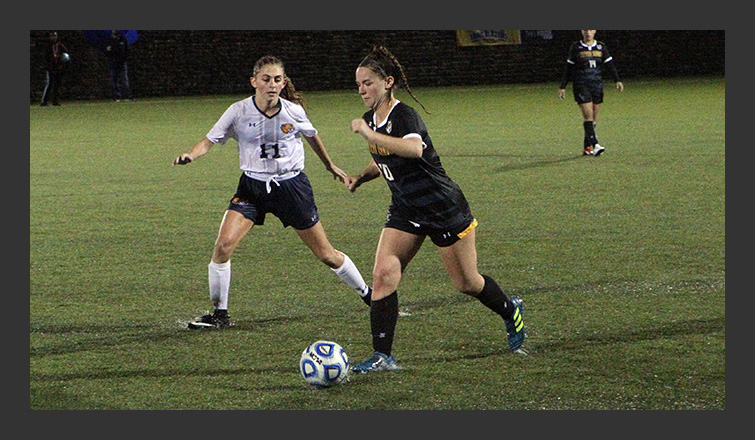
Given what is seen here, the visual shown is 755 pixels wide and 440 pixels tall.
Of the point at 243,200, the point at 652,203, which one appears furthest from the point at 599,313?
the point at 652,203

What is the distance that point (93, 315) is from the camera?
24.1 ft

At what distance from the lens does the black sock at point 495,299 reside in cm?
615

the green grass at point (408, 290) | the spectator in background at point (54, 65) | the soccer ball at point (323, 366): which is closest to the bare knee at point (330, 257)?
the green grass at point (408, 290)

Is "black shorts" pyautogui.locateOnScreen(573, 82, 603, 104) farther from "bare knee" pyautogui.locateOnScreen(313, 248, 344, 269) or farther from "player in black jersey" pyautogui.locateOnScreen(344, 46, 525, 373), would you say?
"player in black jersey" pyautogui.locateOnScreen(344, 46, 525, 373)

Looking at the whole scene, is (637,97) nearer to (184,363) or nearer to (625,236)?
(625,236)

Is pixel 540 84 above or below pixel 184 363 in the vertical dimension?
above

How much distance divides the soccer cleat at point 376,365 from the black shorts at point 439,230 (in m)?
0.71

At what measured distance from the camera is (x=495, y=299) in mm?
6168

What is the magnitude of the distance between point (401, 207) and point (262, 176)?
1356 mm

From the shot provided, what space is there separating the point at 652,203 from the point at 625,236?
1.98 meters

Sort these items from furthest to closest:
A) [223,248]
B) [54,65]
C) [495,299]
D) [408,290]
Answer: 1. [54,65]
2. [408,290]
3. [223,248]
4. [495,299]

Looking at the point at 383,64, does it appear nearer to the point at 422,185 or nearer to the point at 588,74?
the point at 422,185

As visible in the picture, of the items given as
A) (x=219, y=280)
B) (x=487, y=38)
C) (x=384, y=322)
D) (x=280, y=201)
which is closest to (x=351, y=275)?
(x=280, y=201)

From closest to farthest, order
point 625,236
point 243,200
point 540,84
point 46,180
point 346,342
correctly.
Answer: point 346,342 → point 243,200 → point 625,236 → point 46,180 → point 540,84
